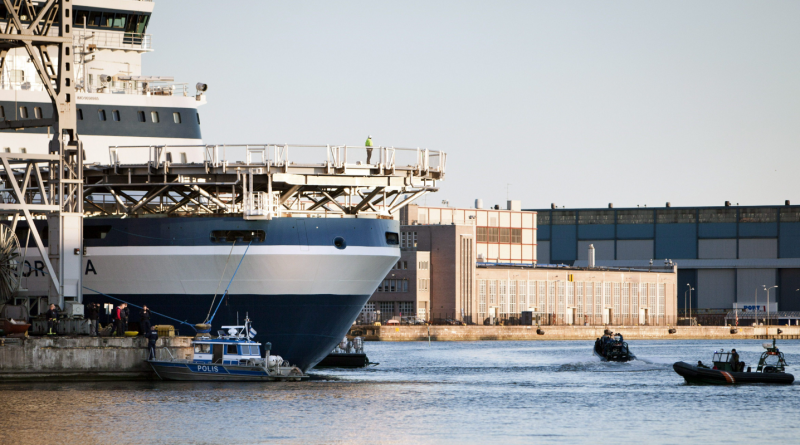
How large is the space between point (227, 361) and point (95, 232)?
361 inches

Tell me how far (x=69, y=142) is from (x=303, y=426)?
66.6ft

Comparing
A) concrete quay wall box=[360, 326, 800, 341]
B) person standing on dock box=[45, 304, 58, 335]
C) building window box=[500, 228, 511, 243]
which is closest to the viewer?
person standing on dock box=[45, 304, 58, 335]

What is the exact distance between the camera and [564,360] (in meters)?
92.8

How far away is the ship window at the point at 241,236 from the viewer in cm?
5384

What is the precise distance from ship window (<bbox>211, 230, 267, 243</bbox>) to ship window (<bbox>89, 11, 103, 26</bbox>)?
1764cm

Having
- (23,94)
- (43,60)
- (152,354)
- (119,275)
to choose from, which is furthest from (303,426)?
(23,94)

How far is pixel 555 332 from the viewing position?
163250 millimetres

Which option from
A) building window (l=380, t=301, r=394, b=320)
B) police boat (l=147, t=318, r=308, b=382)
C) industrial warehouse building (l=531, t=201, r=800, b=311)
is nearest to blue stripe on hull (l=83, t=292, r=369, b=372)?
police boat (l=147, t=318, r=308, b=382)

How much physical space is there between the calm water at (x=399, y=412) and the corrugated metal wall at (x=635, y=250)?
5301 inches

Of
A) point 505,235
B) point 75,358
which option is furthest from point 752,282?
point 75,358

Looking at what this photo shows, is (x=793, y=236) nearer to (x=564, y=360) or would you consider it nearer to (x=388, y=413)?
(x=564, y=360)

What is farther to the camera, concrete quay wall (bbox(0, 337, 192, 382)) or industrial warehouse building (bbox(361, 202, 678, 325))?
industrial warehouse building (bbox(361, 202, 678, 325))

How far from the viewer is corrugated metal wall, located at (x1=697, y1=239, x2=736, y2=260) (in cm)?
19075

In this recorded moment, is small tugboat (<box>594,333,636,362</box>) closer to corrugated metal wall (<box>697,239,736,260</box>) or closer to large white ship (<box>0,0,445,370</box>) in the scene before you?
large white ship (<box>0,0,445,370</box>)
